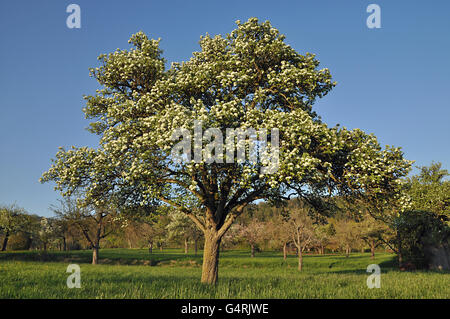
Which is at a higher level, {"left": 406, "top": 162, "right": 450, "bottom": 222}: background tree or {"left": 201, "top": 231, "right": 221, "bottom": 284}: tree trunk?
{"left": 406, "top": 162, "right": 450, "bottom": 222}: background tree

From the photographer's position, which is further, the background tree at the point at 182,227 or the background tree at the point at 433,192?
the background tree at the point at 182,227

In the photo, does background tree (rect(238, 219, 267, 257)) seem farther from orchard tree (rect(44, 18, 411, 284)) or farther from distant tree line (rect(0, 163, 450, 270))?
orchard tree (rect(44, 18, 411, 284))

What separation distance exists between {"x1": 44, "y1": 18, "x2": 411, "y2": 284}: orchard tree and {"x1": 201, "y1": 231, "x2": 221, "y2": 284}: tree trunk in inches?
2.1

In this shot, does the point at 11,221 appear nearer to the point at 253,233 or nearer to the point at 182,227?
the point at 182,227

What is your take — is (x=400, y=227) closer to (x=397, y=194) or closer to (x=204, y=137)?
(x=397, y=194)

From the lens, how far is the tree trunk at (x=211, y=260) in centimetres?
1568

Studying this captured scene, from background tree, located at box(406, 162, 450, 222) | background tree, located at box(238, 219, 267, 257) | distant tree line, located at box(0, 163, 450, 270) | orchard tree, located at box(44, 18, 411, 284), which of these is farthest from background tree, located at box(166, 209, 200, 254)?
orchard tree, located at box(44, 18, 411, 284)

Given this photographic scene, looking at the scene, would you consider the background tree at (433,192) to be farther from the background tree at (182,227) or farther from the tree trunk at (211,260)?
the background tree at (182,227)

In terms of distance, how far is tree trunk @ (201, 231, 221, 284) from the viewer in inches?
617

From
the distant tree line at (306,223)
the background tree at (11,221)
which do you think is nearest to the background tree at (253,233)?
the distant tree line at (306,223)

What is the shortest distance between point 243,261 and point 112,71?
2076 inches

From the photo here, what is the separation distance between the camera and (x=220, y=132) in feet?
43.5

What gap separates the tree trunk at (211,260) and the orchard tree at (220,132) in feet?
0.17
